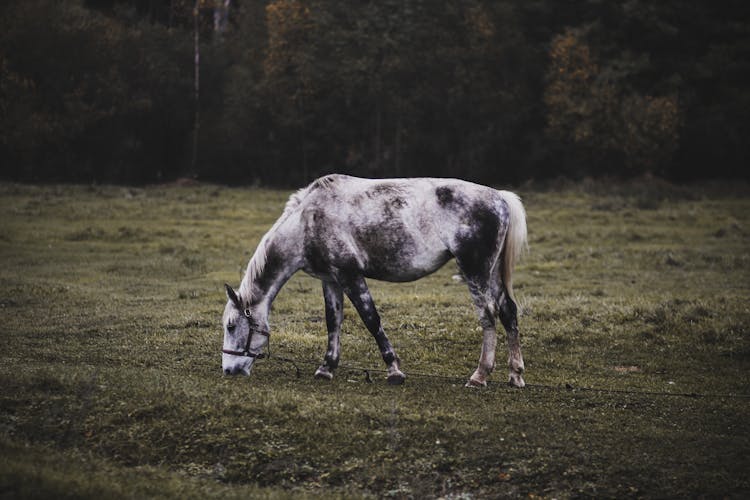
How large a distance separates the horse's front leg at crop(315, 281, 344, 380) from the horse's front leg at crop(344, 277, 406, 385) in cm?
51

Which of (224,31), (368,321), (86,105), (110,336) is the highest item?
(224,31)

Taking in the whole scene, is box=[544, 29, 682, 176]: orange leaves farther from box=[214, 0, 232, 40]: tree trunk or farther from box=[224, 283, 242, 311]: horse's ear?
box=[224, 283, 242, 311]: horse's ear

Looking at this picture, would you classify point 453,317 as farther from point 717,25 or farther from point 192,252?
point 717,25

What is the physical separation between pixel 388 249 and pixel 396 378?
1.66m

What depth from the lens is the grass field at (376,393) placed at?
719 cm

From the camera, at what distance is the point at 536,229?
28.6 meters

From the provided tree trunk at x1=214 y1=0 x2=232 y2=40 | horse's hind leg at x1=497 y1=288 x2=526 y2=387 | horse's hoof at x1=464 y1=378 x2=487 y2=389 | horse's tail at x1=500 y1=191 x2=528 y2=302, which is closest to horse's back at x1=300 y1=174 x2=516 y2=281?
horse's tail at x1=500 y1=191 x2=528 y2=302

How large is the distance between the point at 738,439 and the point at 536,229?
2083 cm

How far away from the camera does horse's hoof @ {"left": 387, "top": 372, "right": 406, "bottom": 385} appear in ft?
32.0

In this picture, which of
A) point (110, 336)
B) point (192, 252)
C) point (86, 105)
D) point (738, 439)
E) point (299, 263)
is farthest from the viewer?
point (86, 105)

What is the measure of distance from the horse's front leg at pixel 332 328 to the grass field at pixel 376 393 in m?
0.30

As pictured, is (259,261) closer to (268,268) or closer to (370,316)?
(268,268)

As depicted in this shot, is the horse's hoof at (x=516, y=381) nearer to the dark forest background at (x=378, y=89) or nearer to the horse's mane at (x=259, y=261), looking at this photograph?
the horse's mane at (x=259, y=261)

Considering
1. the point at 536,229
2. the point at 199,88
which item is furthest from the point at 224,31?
the point at 536,229
